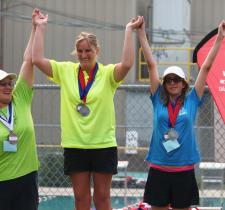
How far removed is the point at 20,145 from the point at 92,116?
0.64m

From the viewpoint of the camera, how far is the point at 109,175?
5.43m

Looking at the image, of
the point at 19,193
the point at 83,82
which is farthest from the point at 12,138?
the point at 83,82

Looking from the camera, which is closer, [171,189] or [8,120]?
[8,120]

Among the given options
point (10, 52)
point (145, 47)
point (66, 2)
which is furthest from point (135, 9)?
point (145, 47)

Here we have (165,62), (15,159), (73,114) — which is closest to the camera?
(15,159)

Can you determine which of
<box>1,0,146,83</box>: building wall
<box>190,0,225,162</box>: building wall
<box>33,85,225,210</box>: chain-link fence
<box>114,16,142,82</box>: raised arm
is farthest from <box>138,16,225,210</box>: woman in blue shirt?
<box>190,0,225,162</box>: building wall

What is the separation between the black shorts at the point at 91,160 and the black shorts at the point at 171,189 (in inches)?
14.1

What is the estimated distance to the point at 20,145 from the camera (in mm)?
5043

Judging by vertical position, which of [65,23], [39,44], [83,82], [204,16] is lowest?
[83,82]

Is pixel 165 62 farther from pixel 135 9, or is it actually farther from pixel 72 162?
pixel 72 162

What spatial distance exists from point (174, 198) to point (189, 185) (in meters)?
0.17

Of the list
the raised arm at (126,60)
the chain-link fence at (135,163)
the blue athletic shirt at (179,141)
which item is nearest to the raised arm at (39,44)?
the raised arm at (126,60)

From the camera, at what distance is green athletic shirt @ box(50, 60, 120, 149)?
5320mm

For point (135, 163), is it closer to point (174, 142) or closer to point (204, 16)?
point (174, 142)
